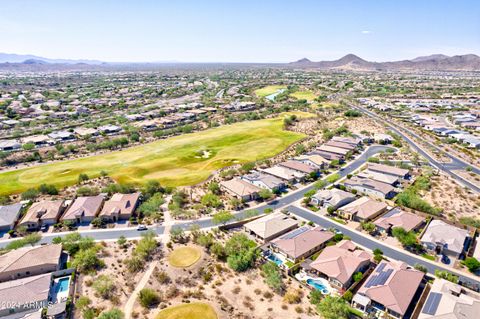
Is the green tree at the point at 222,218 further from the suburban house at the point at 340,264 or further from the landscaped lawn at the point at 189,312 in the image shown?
the landscaped lawn at the point at 189,312

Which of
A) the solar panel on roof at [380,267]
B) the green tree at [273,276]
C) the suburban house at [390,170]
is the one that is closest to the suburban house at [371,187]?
the suburban house at [390,170]

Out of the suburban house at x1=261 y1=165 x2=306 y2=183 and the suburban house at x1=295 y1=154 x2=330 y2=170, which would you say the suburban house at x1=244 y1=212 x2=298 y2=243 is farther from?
the suburban house at x1=295 y1=154 x2=330 y2=170

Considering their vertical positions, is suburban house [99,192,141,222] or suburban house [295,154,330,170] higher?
suburban house [295,154,330,170]

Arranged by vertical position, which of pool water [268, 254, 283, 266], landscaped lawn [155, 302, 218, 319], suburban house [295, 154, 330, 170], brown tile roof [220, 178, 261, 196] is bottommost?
landscaped lawn [155, 302, 218, 319]

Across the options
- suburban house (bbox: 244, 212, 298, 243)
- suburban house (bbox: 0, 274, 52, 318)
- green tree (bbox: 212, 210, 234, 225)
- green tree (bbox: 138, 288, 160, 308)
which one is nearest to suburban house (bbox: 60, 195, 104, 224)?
suburban house (bbox: 0, 274, 52, 318)

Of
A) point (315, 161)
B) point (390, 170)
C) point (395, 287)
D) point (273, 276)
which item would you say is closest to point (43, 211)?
point (273, 276)

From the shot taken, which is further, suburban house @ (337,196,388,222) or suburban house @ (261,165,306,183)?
suburban house @ (261,165,306,183)

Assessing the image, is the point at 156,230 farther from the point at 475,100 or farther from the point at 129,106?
the point at 475,100
